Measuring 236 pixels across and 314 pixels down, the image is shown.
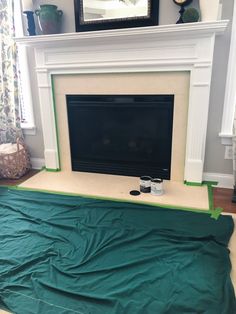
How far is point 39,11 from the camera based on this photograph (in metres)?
2.41

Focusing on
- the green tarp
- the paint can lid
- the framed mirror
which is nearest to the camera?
the green tarp

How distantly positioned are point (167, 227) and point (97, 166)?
3.91 ft

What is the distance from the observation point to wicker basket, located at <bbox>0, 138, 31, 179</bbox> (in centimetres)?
272

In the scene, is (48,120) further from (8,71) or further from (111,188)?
(111,188)

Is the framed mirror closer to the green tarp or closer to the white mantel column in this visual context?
the white mantel column

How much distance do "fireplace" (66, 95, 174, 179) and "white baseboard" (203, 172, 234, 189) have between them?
15.1 inches

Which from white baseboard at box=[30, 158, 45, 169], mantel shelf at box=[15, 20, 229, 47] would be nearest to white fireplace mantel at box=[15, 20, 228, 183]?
mantel shelf at box=[15, 20, 229, 47]

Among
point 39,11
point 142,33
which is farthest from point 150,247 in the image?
point 39,11

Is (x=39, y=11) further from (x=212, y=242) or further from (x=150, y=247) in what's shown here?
(x=212, y=242)

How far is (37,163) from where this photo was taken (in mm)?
3088

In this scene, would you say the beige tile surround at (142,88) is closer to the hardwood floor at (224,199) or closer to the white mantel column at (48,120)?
the white mantel column at (48,120)

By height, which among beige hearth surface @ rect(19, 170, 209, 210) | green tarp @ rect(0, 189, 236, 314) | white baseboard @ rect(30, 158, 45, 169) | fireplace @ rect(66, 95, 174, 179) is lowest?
green tarp @ rect(0, 189, 236, 314)

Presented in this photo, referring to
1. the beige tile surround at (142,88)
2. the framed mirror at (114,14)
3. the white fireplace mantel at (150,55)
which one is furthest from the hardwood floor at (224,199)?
the framed mirror at (114,14)

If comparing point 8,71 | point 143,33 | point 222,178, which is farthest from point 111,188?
point 8,71
